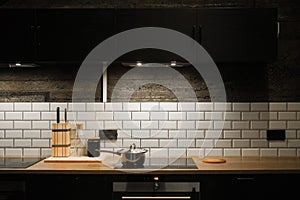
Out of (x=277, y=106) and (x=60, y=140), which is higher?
(x=277, y=106)

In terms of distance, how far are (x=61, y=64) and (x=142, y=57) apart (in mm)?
868

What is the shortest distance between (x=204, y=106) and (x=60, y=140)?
137 centimetres

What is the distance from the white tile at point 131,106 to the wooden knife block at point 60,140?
60 cm

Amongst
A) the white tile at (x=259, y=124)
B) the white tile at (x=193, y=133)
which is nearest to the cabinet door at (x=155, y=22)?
the white tile at (x=193, y=133)

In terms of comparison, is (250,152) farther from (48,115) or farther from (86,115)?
(48,115)

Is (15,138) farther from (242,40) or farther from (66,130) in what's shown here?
(242,40)

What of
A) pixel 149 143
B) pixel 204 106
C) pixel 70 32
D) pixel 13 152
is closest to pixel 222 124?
pixel 204 106

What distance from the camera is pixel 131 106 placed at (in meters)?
3.79

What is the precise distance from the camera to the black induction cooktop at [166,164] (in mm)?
3180

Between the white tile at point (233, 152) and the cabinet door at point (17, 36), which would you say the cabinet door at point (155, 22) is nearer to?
the cabinet door at point (17, 36)

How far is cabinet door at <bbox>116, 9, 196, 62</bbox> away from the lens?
11.2 ft

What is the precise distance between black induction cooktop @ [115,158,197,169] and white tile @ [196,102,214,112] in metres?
0.50

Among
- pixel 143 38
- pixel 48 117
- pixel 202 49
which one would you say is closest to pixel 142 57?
pixel 143 38

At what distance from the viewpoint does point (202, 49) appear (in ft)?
11.1
